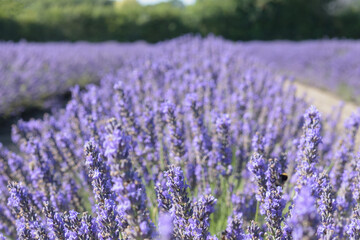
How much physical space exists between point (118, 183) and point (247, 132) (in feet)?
5.67

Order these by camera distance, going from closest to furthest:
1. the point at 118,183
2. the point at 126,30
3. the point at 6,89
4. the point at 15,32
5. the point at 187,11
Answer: the point at 118,183 → the point at 6,89 → the point at 15,32 → the point at 126,30 → the point at 187,11

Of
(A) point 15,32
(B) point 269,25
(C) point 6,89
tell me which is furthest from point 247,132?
(B) point 269,25

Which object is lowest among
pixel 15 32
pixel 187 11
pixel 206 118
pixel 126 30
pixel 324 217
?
pixel 324 217

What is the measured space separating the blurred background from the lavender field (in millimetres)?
14659

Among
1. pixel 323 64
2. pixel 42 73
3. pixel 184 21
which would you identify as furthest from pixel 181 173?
pixel 184 21

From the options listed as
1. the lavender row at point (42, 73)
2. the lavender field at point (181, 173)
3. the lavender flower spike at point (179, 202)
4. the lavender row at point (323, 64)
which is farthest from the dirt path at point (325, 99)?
the lavender flower spike at point (179, 202)

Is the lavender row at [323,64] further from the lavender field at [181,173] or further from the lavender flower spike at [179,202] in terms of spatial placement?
the lavender flower spike at [179,202]

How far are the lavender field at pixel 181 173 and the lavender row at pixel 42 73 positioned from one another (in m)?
2.62

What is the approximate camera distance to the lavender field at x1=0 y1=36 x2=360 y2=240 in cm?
125

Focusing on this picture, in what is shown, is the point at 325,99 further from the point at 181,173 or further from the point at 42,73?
the point at 181,173

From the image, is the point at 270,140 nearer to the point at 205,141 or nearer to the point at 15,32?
the point at 205,141

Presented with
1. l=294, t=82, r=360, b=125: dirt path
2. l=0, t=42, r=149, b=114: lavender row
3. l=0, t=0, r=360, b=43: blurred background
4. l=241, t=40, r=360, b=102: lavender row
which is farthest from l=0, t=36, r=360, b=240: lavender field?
l=0, t=0, r=360, b=43: blurred background

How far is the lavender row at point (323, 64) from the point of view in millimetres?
7540

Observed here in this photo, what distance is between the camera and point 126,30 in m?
18.8
